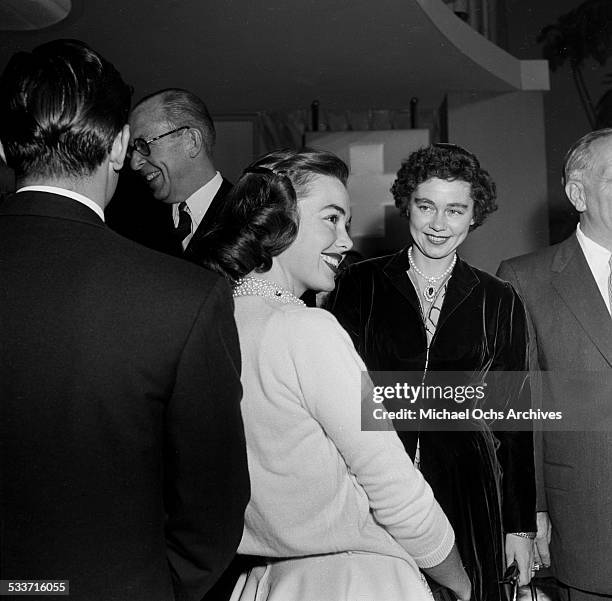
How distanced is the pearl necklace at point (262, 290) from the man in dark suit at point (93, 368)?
209 millimetres

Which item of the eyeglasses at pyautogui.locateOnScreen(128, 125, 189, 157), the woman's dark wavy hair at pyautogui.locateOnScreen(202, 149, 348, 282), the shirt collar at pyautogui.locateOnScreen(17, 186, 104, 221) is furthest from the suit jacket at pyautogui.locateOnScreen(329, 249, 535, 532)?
the shirt collar at pyautogui.locateOnScreen(17, 186, 104, 221)

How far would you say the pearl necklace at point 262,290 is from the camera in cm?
126

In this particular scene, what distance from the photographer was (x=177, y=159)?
2.47 metres

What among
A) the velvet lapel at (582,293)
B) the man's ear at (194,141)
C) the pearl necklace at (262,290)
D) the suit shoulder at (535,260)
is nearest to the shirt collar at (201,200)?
the man's ear at (194,141)

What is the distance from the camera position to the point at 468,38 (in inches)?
145

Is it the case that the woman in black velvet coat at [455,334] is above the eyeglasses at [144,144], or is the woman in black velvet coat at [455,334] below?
below

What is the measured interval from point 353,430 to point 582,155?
1408 mm

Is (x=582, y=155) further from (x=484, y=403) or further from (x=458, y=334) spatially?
(x=484, y=403)

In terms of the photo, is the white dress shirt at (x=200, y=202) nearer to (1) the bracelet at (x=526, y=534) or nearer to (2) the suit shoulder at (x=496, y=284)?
(2) the suit shoulder at (x=496, y=284)

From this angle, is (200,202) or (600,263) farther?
(200,202)

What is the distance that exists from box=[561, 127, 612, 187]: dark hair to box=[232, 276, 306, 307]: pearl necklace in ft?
4.07

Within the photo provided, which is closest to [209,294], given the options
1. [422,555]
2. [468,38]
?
[422,555]

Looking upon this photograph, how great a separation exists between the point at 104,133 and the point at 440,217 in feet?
4.24

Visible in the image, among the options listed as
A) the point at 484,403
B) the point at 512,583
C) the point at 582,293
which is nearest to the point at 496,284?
the point at 582,293
